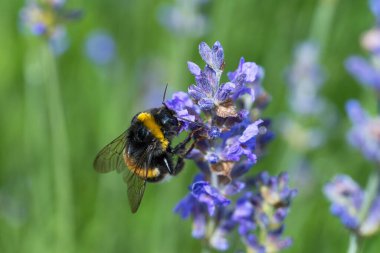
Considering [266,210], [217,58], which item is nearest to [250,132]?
[217,58]

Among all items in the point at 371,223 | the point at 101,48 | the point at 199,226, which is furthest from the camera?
the point at 101,48

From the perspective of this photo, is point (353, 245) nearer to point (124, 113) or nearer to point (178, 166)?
point (178, 166)

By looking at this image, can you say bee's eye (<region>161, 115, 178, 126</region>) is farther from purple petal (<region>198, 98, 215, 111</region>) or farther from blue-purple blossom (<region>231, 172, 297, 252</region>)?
purple petal (<region>198, 98, 215, 111</region>)

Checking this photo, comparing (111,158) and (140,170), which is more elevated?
(111,158)

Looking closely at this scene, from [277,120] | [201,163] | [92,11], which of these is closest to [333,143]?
[277,120]

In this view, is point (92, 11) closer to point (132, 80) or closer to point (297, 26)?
point (132, 80)
